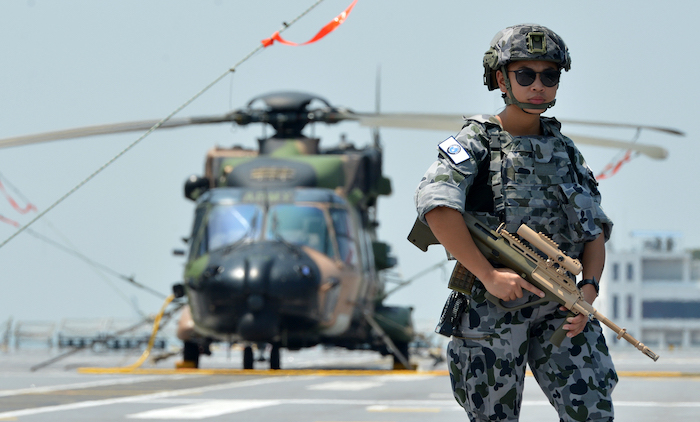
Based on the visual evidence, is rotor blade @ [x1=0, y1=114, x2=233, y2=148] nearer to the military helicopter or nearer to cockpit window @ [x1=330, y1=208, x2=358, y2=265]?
the military helicopter

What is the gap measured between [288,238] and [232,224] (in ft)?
2.50

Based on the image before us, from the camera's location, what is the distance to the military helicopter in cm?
1380

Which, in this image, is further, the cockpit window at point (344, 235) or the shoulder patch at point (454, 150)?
the cockpit window at point (344, 235)

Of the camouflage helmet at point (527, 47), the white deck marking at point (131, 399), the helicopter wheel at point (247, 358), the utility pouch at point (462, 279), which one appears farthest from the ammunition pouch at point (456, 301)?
the helicopter wheel at point (247, 358)

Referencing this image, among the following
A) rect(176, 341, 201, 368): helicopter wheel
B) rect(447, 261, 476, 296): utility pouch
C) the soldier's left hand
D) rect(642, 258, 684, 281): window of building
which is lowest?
rect(642, 258, 684, 281): window of building

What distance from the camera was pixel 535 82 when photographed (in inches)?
157

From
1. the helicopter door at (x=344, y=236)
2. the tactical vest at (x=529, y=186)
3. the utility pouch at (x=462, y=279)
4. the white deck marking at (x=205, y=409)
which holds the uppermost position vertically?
the tactical vest at (x=529, y=186)

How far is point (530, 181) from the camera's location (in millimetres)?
4020

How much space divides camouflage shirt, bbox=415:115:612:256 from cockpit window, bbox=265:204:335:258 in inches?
417

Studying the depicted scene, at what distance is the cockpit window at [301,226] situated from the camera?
14672 millimetres

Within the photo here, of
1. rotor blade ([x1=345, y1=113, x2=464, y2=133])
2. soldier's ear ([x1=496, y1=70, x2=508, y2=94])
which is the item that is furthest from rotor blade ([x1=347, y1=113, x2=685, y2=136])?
soldier's ear ([x1=496, y1=70, x2=508, y2=94])

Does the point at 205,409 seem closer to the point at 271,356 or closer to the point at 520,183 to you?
the point at 520,183

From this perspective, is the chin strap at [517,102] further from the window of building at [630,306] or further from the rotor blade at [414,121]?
the window of building at [630,306]

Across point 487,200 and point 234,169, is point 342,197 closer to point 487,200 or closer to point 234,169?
point 234,169
